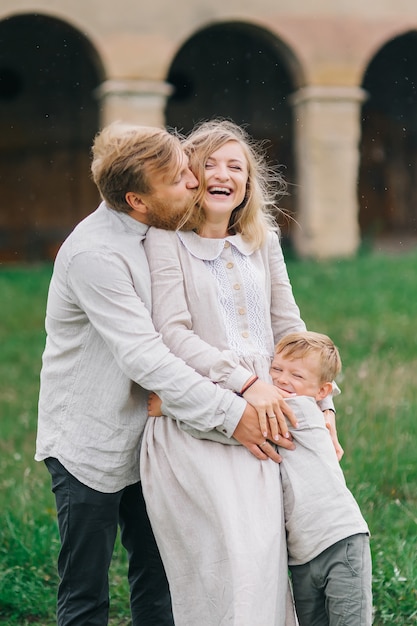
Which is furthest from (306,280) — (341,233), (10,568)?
(10,568)

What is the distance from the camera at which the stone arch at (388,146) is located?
18.1m

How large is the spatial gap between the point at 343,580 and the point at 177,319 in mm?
888

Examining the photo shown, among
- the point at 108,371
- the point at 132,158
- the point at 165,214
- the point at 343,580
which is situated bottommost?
the point at 343,580

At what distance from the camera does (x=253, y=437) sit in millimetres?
2783

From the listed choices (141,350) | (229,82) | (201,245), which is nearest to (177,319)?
(141,350)

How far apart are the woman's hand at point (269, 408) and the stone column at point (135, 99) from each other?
11.9 metres

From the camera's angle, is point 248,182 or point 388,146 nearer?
point 248,182

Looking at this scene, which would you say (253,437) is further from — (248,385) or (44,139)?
(44,139)

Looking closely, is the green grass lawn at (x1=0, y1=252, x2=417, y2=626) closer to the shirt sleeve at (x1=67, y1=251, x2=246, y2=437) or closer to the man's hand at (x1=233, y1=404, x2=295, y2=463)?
the man's hand at (x1=233, y1=404, x2=295, y2=463)

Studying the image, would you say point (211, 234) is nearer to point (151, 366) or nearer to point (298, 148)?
point (151, 366)

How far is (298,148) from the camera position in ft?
51.3

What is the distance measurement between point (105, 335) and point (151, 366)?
0.17m

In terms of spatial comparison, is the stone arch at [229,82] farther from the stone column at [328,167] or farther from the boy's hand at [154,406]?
the boy's hand at [154,406]

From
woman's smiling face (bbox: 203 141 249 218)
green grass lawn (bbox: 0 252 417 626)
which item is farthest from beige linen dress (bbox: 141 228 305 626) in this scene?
green grass lawn (bbox: 0 252 417 626)
